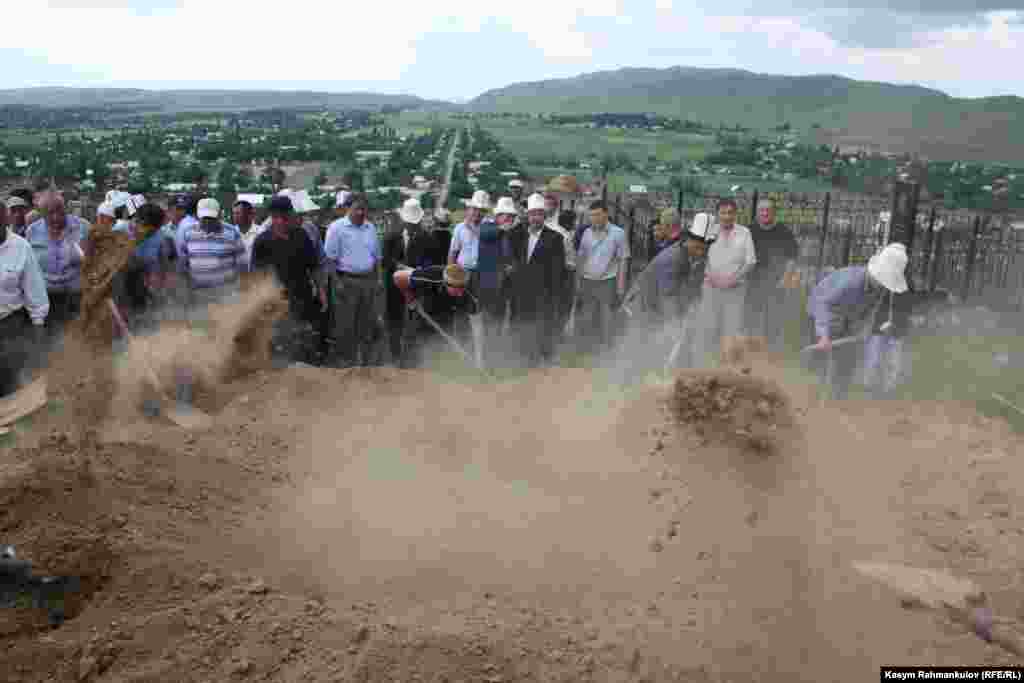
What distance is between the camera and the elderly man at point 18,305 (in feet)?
21.7

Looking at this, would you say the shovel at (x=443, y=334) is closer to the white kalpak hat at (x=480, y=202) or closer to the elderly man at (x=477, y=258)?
the elderly man at (x=477, y=258)

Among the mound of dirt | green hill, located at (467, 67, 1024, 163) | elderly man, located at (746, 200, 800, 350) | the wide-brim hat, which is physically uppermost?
green hill, located at (467, 67, 1024, 163)

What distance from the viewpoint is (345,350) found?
8.77 meters

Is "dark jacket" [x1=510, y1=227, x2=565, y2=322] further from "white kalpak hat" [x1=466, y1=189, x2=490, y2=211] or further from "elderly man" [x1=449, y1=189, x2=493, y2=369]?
"white kalpak hat" [x1=466, y1=189, x2=490, y2=211]

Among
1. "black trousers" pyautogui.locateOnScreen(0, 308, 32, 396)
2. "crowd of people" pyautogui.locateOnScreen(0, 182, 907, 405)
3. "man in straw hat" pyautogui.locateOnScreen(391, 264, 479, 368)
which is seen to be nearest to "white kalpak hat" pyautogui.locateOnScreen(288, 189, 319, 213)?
"crowd of people" pyautogui.locateOnScreen(0, 182, 907, 405)

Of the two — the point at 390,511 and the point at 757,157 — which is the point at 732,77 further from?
the point at 390,511

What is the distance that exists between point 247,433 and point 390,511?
5.58ft

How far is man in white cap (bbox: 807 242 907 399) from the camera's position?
7.20 m

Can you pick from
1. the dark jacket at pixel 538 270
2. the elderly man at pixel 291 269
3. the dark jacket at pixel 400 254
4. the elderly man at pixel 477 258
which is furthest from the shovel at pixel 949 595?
the elderly man at pixel 291 269

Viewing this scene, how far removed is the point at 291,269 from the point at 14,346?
2357mm

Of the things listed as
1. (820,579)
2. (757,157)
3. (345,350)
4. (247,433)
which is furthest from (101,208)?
(757,157)

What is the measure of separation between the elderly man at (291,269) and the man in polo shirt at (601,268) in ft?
8.44

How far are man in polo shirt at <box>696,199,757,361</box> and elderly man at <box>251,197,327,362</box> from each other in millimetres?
3684

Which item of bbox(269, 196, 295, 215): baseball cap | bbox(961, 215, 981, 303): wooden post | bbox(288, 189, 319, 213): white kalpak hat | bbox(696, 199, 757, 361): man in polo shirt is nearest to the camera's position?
bbox(696, 199, 757, 361): man in polo shirt
